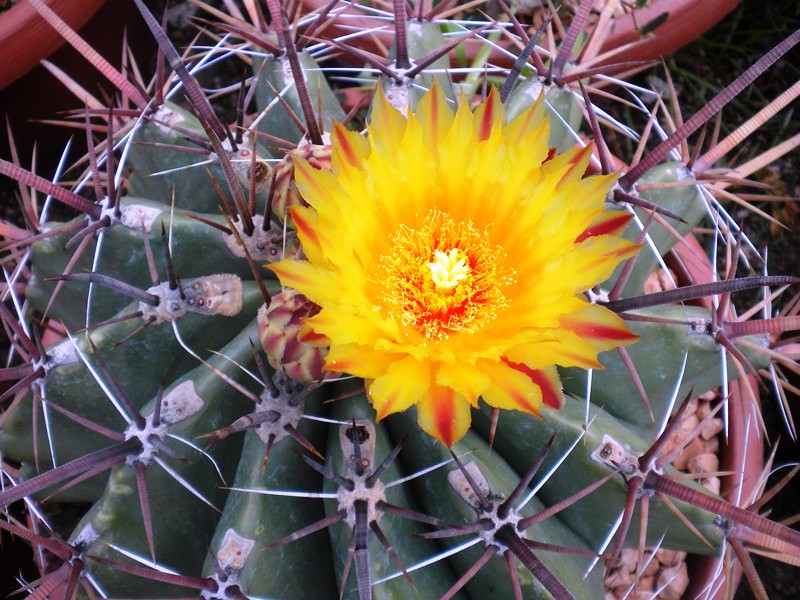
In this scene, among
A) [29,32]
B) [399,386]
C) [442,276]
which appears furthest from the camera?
[29,32]

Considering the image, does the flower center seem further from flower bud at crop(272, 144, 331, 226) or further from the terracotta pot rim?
the terracotta pot rim

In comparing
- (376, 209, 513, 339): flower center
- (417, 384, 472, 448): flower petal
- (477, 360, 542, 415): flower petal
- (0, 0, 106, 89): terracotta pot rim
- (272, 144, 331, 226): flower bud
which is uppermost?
(0, 0, 106, 89): terracotta pot rim

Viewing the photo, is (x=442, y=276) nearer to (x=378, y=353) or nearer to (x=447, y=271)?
(x=447, y=271)

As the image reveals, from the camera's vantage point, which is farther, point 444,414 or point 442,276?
point 442,276

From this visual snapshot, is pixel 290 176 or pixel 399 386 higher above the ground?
pixel 290 176

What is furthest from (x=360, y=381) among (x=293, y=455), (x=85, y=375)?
(x=85, y=375)

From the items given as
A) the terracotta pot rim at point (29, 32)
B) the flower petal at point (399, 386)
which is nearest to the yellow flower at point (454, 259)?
the flower petal at point (399, 386)

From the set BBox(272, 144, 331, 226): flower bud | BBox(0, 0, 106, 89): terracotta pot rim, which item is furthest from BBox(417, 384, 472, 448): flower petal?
BBox(0, 0, 106, 89): terracotta pot rim

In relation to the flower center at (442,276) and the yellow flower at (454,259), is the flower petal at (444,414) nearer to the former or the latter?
the yellow flower at (454,259)

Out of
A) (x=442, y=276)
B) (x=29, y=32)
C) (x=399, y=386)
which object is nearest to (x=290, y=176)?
(x=442, y=276)
